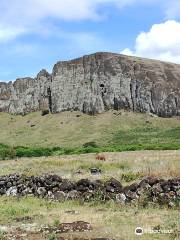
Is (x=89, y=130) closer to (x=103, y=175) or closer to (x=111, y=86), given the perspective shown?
(x=111, y=86)

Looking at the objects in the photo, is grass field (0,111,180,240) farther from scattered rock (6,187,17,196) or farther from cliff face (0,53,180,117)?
cliff face (0,53,180,117)

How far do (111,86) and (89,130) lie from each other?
60.6 feet

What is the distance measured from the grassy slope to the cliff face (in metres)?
3.27

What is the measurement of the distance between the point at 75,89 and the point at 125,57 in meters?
15.4

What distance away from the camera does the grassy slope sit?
334 feet

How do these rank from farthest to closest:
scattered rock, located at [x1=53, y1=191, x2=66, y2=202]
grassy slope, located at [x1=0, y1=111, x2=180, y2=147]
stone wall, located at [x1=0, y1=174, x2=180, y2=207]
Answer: grassy slope, located at [x1=0, y1=111, x2=180, y2=147] → scattered rock, located at [x1=53, y1=191, x2=66, y2=202] → stone wall, located at [x1=0, y1=174, x2=180, y2=207]

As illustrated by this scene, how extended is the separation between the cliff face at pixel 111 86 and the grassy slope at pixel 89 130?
327 cm

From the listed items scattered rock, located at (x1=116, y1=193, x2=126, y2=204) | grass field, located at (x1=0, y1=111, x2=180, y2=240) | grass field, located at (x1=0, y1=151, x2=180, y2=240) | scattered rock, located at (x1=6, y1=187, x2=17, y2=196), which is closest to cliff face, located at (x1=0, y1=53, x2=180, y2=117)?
grass field, located at (x1=0, y1=111, x2=180, y2=240)

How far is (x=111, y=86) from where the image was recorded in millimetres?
126500

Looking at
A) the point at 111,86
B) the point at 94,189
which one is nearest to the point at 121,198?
the point at 94,189

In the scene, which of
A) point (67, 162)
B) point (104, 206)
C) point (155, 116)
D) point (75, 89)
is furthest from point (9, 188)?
point (75, 89)

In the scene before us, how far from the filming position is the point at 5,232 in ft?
49.7

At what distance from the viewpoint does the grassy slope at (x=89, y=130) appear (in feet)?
334

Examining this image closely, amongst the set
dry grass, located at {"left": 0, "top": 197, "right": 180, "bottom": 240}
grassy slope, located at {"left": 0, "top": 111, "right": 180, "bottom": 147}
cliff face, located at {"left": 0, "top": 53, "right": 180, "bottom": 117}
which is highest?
cliff face, located at {"left": 0, "top": 53, "right": 180, "bottom": 117}
